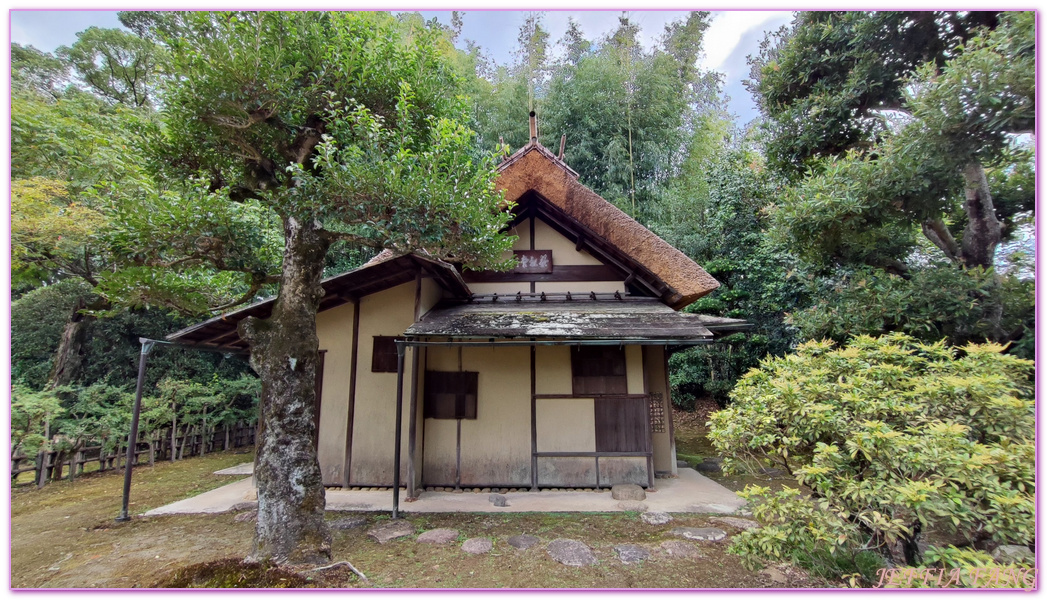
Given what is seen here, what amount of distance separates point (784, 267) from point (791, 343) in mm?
1732

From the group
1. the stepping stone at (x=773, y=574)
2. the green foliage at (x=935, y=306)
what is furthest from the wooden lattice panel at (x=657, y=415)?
the stepping stone at (x=773, y=574)

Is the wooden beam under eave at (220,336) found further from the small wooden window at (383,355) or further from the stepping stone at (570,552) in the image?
the stepping stone at (570,552)

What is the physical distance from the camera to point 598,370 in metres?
5.75

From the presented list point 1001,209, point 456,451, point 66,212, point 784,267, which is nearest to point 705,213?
point 784,267

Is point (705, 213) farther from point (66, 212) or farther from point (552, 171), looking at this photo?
point (66, 212)

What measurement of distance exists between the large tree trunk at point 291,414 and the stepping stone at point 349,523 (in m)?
0.94

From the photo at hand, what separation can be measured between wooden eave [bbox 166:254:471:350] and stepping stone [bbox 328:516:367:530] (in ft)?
7.99

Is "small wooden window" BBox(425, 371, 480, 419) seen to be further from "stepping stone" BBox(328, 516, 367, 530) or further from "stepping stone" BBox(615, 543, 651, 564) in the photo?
"stepping stone" BBox(615, 543, 651, 564)

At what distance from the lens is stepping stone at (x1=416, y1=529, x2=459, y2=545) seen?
3.72 meters

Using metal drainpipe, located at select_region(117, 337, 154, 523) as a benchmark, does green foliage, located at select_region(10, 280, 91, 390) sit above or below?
above

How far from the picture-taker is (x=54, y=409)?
6.45 metres

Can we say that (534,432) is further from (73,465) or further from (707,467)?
(73,465)

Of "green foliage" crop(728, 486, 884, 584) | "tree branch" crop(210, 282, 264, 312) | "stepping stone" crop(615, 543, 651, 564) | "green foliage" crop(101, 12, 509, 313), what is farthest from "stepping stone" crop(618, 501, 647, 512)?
"tree branch" crop(210, 282, 264, 312)

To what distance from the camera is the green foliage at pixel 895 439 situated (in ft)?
6.46
